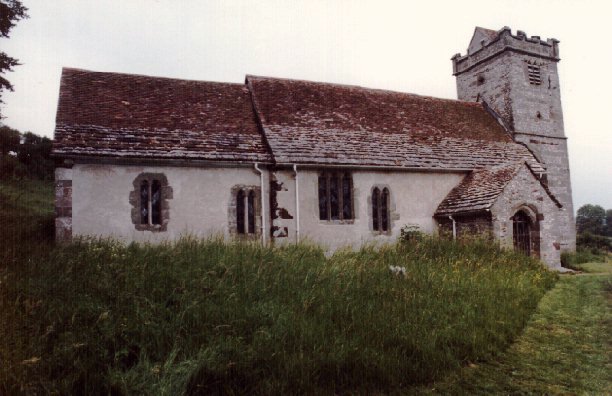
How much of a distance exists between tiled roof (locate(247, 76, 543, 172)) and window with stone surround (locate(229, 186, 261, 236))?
162 cm

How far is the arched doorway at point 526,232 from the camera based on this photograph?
54.2ft

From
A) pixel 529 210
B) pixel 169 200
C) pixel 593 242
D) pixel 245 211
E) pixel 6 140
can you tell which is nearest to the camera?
pixel 169 200

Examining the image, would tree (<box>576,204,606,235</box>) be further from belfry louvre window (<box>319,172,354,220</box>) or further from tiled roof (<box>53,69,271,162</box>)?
tiled roof (<box>53,69,271,162</box>)

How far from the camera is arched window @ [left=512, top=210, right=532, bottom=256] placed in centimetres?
1666

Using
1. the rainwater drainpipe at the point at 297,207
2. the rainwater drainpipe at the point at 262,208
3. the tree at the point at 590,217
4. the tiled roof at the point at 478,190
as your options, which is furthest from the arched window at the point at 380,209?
the tree at the point at 590,217

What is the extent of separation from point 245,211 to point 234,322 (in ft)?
30.4

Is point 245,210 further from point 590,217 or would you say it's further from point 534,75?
point 590,217

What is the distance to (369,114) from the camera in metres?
19.6

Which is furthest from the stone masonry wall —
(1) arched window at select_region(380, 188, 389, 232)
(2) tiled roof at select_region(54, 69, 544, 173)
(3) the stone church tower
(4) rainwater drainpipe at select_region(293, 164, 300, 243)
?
(4) rainwater drainpipe at select_region(293, 164, 300, 243)

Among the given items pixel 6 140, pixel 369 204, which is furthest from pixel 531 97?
pixel 6 140

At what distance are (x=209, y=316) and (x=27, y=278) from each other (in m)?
3.42

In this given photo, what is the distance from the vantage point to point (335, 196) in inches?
650

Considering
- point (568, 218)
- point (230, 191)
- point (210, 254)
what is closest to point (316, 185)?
point (230, 191)

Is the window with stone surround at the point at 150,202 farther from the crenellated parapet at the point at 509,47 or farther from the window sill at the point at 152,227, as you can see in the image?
the crenellated parapet at the point at 509,47
